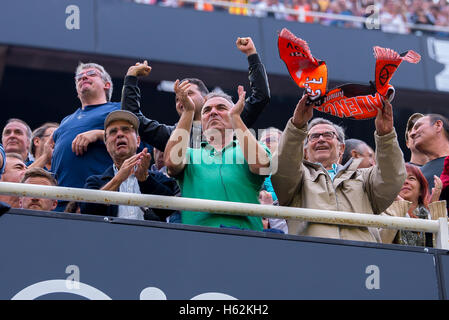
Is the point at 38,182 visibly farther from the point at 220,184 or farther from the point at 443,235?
the point at 443,235

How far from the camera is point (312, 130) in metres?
5.76

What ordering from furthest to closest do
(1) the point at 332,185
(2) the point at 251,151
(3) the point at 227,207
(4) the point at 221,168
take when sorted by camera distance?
(1) the point at 332,185 → (4) the point at 221,168 → (2) the point at 251,151 → (3) the point at 227,207

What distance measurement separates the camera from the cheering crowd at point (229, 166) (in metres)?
5.02

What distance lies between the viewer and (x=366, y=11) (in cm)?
1527

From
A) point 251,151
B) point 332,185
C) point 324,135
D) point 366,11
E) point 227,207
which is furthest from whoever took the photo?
point 366,11

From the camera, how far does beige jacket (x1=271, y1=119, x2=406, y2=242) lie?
500 centimetres

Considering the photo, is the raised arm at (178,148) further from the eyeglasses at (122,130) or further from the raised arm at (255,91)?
the raised arm at (255,91)

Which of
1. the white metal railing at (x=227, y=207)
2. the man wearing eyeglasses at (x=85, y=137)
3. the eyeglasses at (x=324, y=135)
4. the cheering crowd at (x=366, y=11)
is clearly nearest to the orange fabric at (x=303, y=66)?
the white metal railing at (x=227, y=207)

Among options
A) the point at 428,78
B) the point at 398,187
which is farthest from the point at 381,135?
the point at 428,78

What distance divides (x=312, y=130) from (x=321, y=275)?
44.9 inches

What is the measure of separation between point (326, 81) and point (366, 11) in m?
10.6

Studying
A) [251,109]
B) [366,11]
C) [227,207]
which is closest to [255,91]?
[251,109]

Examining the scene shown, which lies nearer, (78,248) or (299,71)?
(78,248)
